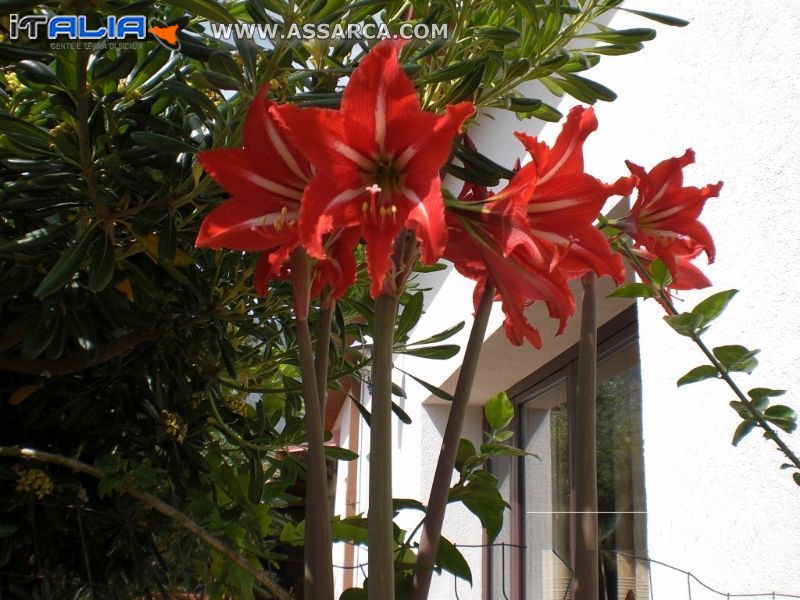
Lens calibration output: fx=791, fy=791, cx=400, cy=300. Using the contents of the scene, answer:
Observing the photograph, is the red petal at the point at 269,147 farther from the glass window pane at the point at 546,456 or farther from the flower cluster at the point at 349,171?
the glass window pane at the point at 546,456

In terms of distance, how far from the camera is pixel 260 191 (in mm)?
620

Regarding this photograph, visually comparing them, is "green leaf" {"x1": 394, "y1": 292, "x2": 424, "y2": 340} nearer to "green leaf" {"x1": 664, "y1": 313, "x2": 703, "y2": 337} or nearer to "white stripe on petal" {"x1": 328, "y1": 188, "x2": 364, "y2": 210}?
"green leaf" {"x1": 664, "y1": 313, "x2": 703, "y2": 337}

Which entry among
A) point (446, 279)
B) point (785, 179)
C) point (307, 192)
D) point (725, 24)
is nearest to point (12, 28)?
point (307, 192)

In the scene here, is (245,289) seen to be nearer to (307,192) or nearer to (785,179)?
(307,192)

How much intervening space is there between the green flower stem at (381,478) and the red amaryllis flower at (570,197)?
0.15m

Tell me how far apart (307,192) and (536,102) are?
523 mm

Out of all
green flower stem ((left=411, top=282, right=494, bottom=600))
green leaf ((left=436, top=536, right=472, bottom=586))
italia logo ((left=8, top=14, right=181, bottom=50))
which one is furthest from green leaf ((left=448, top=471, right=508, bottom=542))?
italia logo ((left=8, top=14, right=181, bottom=50))

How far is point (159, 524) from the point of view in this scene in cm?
119

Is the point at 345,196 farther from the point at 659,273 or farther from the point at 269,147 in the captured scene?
the point at 659,273

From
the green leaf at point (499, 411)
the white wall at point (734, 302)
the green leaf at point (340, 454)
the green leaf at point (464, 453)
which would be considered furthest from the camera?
the white wall at point (734, 302)

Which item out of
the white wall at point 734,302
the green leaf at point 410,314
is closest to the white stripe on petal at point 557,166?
the green leaf at point 410,314

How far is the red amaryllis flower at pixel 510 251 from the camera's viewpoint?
22.1 inches

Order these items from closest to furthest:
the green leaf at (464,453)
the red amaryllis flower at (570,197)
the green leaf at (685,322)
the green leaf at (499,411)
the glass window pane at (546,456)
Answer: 1. the red amaryllis flower at (570,197)
2. the green leaf at (685,322)
3. the green leaf at (464,453)
4. the green leaf at (499,411)
5. the glass window pane at (546,456)

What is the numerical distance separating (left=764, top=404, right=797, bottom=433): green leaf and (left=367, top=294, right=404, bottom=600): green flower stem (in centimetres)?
42
